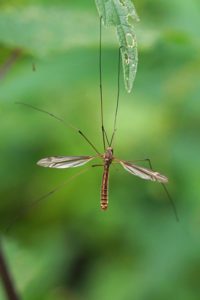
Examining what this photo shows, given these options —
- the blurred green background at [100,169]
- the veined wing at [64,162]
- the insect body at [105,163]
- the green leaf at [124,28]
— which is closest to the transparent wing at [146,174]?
the insect body at [105,163]

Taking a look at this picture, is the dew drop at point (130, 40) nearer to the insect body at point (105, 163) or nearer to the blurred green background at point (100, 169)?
the insect body at point (105, 163)

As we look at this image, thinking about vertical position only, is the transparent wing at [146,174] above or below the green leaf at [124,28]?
below

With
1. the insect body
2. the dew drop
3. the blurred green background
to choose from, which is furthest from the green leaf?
the blurred green background

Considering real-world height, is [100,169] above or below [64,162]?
below

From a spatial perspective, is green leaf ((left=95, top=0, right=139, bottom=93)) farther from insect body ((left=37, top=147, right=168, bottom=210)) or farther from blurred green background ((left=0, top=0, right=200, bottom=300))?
blurred green background ((left=0, top=0, right=200, bottom=300))

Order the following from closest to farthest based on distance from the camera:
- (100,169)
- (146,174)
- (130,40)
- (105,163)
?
(130,40)
(146,174)
(105,163)
(100,169)

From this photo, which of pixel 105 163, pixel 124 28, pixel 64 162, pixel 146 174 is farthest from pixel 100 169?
pixel 124 28

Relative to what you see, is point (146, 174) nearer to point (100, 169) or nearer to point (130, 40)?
point (130, 40)
